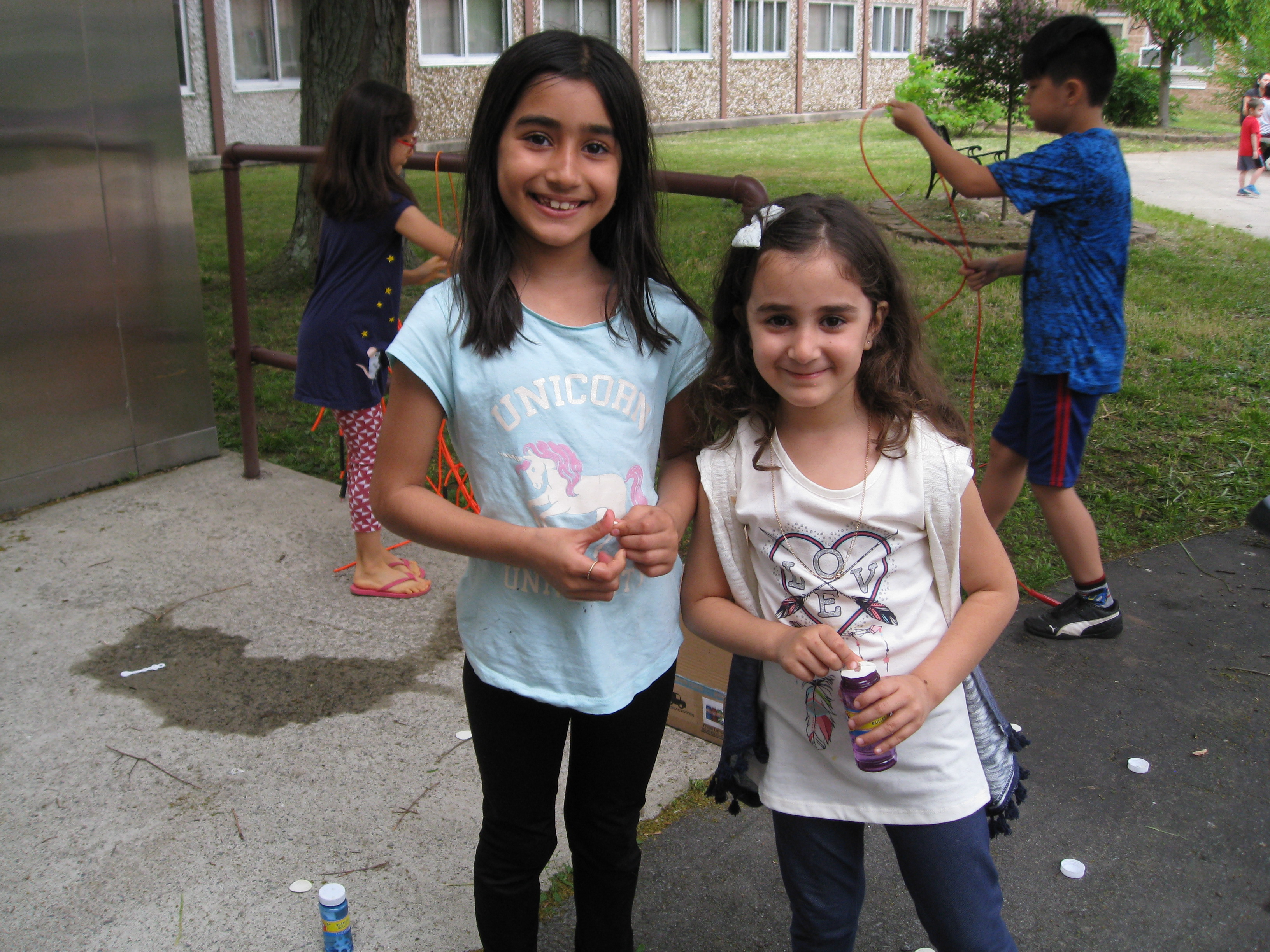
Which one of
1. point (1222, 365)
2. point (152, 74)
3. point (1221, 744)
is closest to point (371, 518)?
point (152, 74)

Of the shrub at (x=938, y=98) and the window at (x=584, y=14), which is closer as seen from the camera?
the shrub at (x=938, y=98)

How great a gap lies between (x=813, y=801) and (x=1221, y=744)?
1732mm

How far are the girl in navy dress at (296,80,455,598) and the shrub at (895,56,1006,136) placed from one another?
8515 mm

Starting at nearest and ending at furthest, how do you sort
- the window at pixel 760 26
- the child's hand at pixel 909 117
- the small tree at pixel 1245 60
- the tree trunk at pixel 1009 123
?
1. the child's hand at pixel 909 117
2. the tree trunk at pixel 1009 123
3. the small tree at pixel 1245 60
4. the window at pixel 760 26

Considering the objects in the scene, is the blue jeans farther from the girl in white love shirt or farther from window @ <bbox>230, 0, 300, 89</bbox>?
window @ <bbox>230, 0, 300, 89</bbox>

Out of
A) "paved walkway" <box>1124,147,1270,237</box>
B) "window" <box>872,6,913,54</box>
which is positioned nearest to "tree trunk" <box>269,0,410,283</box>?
"paved walkway" <box>1124,147,1270,237</box>

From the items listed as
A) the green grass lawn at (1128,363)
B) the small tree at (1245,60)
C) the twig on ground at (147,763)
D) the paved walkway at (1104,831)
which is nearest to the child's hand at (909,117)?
the green grass lawn at (1128,363)

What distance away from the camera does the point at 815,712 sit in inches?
63.5

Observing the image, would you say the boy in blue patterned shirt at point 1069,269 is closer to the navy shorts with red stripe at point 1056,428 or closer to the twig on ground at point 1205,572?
the navy shorts with red stripe at point 1056,428

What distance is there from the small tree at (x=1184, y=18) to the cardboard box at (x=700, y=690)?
22871mm

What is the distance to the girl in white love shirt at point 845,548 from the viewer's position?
5.04 ft

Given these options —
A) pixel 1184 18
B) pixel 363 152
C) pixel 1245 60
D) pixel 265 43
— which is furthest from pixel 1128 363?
pixel 1245 60

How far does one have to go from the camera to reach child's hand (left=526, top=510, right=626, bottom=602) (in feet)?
4.80

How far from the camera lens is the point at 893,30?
26844 millimetres
